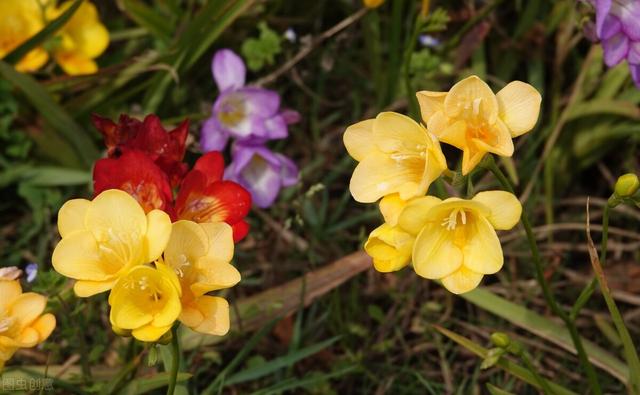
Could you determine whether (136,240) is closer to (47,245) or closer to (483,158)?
(483,158)

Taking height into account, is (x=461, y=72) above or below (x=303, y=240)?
above

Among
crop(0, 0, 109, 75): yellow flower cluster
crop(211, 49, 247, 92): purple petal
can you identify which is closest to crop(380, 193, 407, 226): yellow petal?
crop(211, 49, 247, 92): purple petal

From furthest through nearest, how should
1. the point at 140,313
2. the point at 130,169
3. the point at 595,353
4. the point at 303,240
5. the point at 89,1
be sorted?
1. the point at 89,1
2. the point at 303,240
3. the point at 595,353
4. the point at 130,169
5. the point at 140,313

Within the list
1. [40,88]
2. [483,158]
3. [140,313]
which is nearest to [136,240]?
[140,313]

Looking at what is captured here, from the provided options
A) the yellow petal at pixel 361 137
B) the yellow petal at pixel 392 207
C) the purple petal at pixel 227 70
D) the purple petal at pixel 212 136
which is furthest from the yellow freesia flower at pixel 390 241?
the purple petal at pixel 227 70

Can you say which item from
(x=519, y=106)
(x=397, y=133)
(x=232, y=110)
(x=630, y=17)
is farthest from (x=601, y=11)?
(x=232, y=110)

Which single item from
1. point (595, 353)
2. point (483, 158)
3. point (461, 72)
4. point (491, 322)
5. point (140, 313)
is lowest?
point (491, 322)

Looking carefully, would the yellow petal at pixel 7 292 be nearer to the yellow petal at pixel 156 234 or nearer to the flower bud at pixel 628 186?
the yellow petal at pixel 156 234

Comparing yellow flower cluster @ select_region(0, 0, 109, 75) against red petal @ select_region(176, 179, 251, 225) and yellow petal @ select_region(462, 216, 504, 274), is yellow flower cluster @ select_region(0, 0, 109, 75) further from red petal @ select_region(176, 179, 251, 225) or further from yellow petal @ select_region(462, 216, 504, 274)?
yellow petal @ select_region(462, 216, 504, 274)
